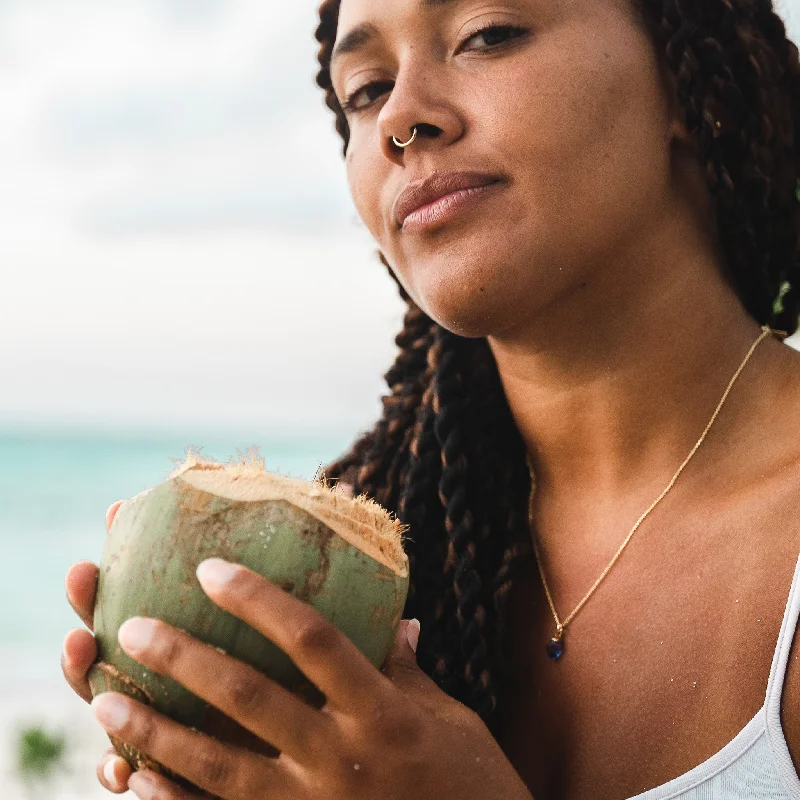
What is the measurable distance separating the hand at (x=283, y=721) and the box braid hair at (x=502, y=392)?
0.62 meters

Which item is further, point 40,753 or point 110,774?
point 40,753

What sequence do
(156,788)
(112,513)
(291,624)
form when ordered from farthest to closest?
(112,513)
(156,788)
(291,624)

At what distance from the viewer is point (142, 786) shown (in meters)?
1.25

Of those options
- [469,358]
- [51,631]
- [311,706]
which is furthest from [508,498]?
[51,631]

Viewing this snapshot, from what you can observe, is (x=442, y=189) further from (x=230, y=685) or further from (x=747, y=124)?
(x=230, y=685)

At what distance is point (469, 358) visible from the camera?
229 cm

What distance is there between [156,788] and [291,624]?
0.98 ft

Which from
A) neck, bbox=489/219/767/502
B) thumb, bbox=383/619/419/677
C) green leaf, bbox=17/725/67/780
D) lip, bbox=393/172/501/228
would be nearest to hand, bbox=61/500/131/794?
thumb, bbox=383/619/419/677

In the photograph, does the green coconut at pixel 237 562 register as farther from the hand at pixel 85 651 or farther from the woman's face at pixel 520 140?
the woman's face at pixel 520 140

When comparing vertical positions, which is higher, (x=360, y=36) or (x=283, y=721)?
(x=360, y=36)

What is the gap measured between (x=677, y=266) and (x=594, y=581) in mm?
617

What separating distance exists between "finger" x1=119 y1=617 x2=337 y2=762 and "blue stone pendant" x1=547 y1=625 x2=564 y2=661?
0.78m

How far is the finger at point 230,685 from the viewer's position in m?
1.16

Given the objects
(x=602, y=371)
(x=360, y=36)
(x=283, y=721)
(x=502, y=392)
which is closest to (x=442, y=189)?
(x=360, y=36)
